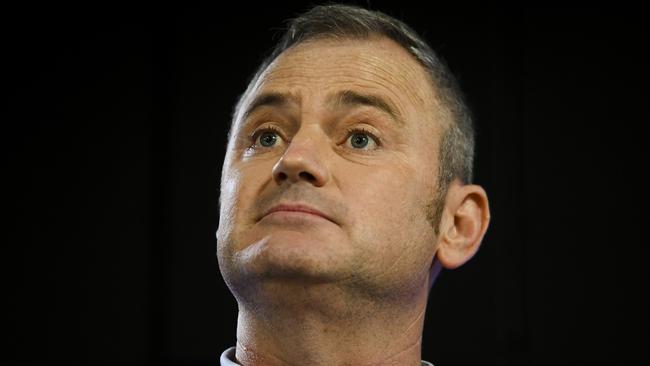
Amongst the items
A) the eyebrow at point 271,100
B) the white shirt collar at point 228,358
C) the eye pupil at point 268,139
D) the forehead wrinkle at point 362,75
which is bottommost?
the white shirt collar at point 228,358

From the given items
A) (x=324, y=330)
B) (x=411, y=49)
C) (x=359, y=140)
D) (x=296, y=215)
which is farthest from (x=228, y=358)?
(x=411, y=49)

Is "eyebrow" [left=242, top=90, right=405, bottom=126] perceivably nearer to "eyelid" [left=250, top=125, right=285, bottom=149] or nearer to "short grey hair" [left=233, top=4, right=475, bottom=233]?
"eyelid" [left=250, top=125, right=285, bottom=149]

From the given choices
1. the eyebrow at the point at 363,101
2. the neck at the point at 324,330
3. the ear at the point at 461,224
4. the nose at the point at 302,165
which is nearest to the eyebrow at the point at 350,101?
the eyebrow at the point at 363,101

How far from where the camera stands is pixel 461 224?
2027 millimetres

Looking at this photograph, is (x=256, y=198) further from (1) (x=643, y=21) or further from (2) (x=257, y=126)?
(1) (x=643, y=21)

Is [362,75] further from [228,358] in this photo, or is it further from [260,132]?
[228,358]

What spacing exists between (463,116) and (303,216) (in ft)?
2.20

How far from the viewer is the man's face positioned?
5.49 feet

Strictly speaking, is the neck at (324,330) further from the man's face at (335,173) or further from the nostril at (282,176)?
the nostril at (282,176)

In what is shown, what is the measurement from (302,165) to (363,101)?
263mm

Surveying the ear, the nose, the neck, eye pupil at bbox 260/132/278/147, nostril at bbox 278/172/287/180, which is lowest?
the neck

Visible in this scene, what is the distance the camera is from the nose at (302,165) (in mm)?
1699

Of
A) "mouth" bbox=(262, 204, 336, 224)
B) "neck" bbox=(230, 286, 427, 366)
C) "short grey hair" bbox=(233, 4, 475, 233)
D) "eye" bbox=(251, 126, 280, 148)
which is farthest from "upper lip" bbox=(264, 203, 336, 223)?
"short grey hair" bbox=(233, 4, 475, 233)

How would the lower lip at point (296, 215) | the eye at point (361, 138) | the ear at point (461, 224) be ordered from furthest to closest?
the ear at point (461, 224)
the eye at point (361, 138)
the lower lip at point (296, 215)
